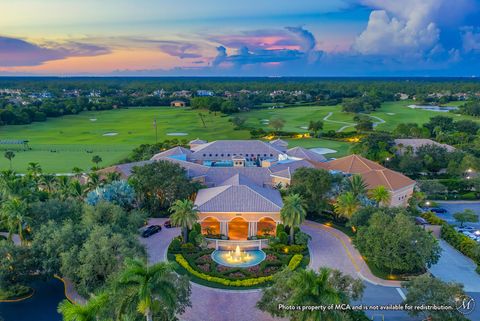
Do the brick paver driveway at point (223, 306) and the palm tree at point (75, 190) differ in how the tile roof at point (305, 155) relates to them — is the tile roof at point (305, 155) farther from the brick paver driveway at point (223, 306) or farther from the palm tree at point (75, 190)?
the brick paver driveway at point (223, 306)

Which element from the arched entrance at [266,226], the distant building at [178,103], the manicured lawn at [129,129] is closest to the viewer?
the arched entrance at [266,226]

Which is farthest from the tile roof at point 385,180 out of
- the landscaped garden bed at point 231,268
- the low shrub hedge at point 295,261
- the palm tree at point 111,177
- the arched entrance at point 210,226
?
the palm tree at point 111,177

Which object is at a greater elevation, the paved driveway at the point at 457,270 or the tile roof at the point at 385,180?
the tile roof at the point at 385,180

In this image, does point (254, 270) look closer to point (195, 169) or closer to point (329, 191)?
point (329, 191)

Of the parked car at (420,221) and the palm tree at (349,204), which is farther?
the parked car at (420,221)

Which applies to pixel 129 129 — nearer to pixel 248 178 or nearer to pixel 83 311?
pixel 248 178

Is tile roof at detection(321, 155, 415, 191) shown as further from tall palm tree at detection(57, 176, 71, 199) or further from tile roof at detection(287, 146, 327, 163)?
tall palm tree at detection(57, 176, 71, 199)

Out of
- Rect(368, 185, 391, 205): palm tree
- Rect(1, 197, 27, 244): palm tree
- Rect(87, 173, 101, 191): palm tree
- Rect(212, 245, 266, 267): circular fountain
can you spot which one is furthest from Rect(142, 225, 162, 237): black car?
Rect(368, 185, 391, 205): palm tree

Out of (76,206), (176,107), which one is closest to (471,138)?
(76,206)
